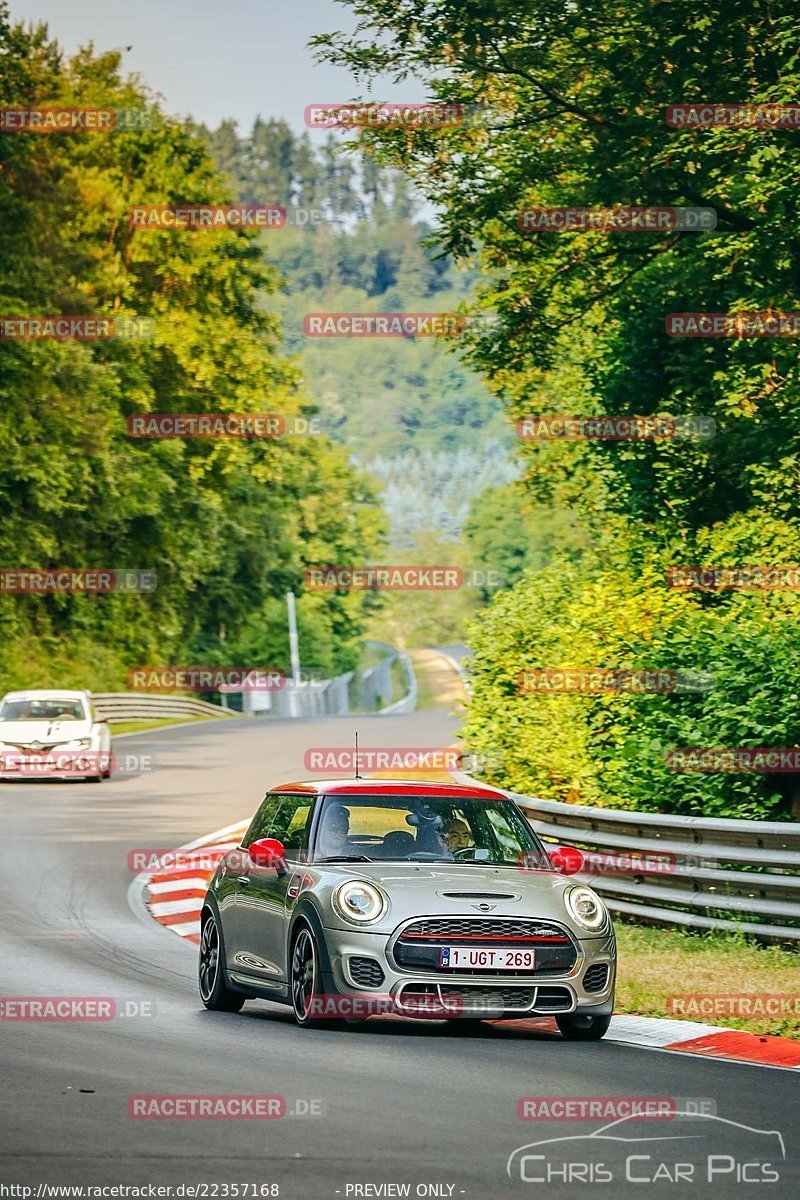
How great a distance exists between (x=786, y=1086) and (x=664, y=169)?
18806 millimetres

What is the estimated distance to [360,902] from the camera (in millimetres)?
10539

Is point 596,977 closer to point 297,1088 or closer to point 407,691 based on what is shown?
point 297,1088

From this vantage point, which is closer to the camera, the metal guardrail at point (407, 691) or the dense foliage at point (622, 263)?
the dense foliage at point (622, 263)

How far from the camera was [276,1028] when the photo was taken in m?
11.0

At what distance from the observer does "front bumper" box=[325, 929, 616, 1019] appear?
34.0 feet

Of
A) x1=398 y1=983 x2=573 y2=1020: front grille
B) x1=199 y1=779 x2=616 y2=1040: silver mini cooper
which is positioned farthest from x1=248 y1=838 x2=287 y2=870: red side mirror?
x1=398 y1=983 x2=573 y2=1020: front grille

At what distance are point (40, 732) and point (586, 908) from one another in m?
21.6

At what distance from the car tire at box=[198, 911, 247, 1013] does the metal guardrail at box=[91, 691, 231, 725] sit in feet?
117

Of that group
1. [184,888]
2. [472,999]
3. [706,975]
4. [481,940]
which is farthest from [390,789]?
[184,888]

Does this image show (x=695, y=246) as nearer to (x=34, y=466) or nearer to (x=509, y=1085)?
(x=509, y=1085)

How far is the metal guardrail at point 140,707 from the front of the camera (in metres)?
50.4

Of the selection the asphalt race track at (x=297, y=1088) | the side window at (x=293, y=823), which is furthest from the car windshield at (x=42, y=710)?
the side window at (x=293, y=823)

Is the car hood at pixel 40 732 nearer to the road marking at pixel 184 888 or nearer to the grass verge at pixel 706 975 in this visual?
the road marking at pixel 184 888

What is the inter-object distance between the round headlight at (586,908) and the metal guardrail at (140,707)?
123 feet
